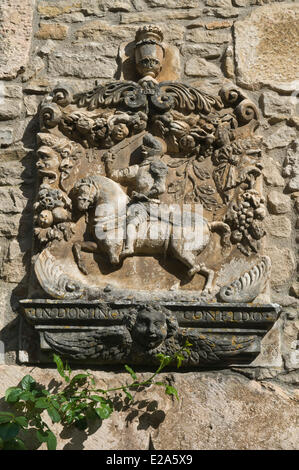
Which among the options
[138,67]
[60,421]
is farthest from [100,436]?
[138,67]

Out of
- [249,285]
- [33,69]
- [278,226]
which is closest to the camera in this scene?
[249,285]

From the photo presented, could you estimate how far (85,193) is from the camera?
3125mm

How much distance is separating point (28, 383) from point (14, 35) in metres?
1.96

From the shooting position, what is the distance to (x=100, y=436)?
107 inches

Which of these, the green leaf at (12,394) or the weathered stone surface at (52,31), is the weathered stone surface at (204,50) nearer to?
the weathered stone surface at (52,31)

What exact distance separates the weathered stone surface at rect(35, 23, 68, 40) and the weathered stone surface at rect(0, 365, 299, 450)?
188cm

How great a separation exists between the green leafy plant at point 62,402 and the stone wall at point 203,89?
8 cm

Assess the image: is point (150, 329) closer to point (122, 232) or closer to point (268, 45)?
point (122, 232)

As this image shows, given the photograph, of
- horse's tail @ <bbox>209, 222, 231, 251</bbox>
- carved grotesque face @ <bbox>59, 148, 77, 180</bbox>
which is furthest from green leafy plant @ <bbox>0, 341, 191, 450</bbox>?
carved grotesque face @ <bbox>59, 148, 77, 180</bbox>

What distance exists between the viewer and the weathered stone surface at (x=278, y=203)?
10.6ft

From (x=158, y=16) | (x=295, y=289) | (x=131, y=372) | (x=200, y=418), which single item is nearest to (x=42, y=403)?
(x=131, y=372)

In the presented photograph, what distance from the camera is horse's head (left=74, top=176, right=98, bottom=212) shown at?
3.12 m
